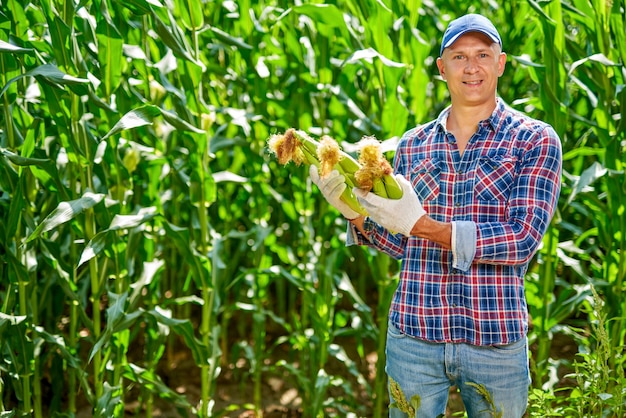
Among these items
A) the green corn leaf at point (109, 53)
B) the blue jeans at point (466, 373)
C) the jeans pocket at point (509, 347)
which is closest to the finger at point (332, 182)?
the blue jeans at point (466, 373)

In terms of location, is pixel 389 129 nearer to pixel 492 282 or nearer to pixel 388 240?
pixel 388 240

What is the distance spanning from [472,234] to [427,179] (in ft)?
0.95

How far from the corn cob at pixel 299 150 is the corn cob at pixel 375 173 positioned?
0.07m

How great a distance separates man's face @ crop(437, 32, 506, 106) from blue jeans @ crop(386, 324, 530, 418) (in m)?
0.73

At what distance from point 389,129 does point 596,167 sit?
0.86 meters

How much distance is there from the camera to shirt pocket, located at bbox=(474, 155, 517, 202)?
7.19 ft

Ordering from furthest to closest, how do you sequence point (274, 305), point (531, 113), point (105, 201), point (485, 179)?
point (274, 305), point (531, 113), point (105, 201), point (485, 179)

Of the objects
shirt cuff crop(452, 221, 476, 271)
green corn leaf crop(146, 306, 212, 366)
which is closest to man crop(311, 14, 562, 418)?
shirt cuff crop(452, 221, 476, 271)

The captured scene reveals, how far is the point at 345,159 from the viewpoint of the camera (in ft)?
6.79

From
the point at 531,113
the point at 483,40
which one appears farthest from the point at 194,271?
the point at 531,113

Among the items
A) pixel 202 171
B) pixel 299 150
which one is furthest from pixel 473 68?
pixel 202 171

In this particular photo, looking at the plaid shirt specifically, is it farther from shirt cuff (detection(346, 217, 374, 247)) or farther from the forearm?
shirt cuff (detection(346, 217, 374, 247))

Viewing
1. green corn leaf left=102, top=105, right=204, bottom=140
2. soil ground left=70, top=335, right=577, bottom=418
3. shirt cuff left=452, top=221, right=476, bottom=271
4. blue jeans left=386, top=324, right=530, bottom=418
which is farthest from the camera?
soil ground left=70, top=335, right=577, bottom=418

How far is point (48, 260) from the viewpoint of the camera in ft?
9.71
